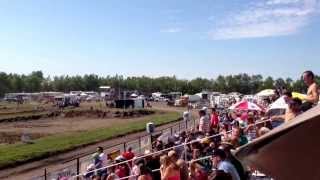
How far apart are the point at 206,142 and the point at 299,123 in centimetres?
992

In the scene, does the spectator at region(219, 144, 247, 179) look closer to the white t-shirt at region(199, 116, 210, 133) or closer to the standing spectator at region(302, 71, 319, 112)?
the standing spectator at region(302, 71, 319, 112)

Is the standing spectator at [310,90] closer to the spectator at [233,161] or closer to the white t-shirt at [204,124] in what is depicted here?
the spectator at [233,161]

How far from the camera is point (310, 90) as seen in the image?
1022 cm

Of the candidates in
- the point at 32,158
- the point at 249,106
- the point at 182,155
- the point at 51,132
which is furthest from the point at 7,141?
the point at 182,155

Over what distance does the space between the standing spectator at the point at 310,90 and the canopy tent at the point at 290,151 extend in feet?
18.5

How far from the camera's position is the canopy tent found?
4.14m

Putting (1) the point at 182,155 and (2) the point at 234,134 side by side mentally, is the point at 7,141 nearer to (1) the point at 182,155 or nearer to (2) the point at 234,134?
(1) the point at 182,155

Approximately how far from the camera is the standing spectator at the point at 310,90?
9.88 meters

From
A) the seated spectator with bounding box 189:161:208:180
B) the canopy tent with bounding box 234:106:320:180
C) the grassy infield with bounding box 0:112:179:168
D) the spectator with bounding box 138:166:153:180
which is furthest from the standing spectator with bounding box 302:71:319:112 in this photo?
the grassy infield with bounding box 0:112:179:168

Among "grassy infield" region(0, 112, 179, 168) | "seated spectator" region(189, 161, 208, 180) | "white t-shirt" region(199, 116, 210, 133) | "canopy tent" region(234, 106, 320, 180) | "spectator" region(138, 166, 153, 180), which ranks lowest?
"grassy infield" region(0, 112, 179, 168)

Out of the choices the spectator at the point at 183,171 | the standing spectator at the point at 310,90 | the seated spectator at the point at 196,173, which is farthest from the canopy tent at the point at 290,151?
the seated spectator at the point at 196,173

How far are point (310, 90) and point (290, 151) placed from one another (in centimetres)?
615

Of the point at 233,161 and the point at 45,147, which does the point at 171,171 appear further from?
the point at 45,147

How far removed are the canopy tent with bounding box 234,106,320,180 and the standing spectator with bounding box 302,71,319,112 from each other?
18.5 feet
